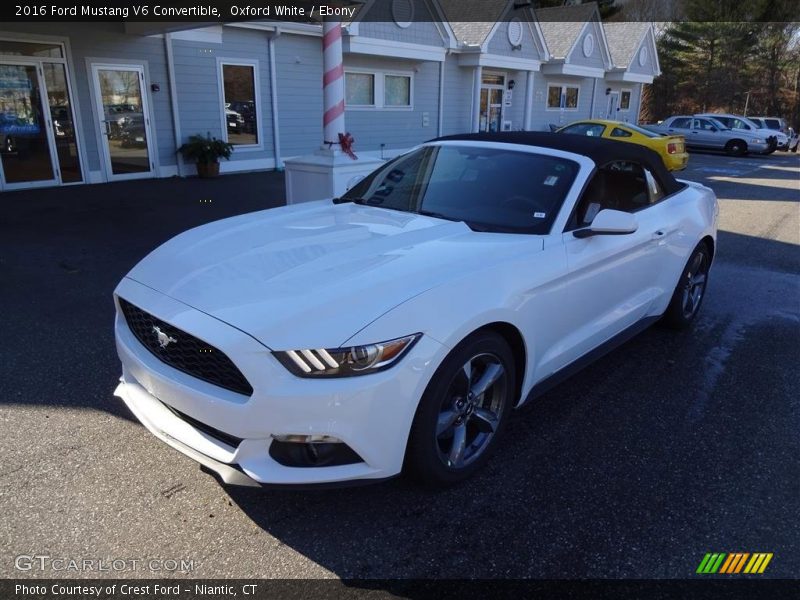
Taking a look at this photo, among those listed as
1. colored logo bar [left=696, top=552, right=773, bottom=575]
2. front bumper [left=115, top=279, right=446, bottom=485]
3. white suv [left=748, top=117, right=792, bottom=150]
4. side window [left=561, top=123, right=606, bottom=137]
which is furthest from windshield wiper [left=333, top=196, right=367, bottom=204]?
white suv [left=748, top=117, right=792, bottom=150]

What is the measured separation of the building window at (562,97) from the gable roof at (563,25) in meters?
1.38

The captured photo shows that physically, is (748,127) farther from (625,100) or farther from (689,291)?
(689,291)

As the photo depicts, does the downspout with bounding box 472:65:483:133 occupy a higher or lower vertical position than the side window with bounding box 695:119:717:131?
higher

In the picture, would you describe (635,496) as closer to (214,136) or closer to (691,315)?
(691,315)

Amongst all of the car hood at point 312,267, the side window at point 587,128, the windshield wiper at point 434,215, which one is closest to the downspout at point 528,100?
the side window at point 587,128

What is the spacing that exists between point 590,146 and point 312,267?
7.25 ft

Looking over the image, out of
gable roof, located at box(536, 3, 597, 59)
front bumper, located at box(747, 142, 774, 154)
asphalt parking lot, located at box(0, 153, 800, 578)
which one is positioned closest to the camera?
asphalt parking lot, located at box(0, 153, 800, 578)

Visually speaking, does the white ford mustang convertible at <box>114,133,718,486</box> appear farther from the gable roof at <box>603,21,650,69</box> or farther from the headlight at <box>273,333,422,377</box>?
the gable roof at <box>603,21,650,69</box>

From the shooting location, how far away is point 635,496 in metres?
2.89

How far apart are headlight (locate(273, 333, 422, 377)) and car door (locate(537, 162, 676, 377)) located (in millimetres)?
1237

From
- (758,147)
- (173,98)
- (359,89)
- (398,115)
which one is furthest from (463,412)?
(758,147)

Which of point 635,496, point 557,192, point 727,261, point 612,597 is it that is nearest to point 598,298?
point 557,192

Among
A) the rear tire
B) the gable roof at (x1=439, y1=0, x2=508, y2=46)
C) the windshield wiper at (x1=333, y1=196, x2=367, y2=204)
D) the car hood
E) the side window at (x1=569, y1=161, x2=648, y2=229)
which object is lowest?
the rear tire

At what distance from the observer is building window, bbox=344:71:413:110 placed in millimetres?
17017
